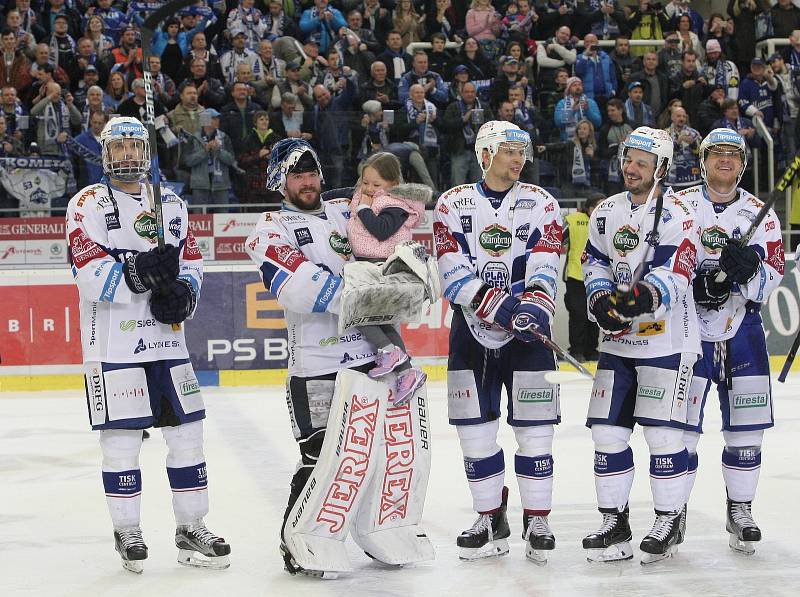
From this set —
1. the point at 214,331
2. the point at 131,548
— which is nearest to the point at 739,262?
the point at 131,548

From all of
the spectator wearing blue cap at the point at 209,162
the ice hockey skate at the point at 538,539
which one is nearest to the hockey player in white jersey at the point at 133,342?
the ice hockey skate at the point at 538,539

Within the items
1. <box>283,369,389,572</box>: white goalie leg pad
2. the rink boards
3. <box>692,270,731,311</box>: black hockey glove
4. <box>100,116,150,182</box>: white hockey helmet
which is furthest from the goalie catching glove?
the rink boards

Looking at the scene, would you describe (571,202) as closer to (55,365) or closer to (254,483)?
(55,365)

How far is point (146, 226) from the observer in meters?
4.52

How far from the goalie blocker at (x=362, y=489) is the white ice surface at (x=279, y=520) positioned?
3.5 inches

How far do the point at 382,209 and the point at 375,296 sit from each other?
0.30 meters

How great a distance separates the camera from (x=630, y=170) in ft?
15.2

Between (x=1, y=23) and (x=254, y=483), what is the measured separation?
315 inches

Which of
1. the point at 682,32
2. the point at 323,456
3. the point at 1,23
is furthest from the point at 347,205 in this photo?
the point at 682,32

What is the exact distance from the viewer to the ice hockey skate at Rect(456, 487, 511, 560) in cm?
458

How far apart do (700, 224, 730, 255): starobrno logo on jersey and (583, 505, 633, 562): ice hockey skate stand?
1.03 m

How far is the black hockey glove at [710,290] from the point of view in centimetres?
469

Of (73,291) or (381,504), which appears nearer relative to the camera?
(381,504)

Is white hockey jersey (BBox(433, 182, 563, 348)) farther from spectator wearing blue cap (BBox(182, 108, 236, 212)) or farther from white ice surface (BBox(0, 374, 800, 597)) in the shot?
spectator wearing blue cap (BBox(182, 108, 236, 212))
